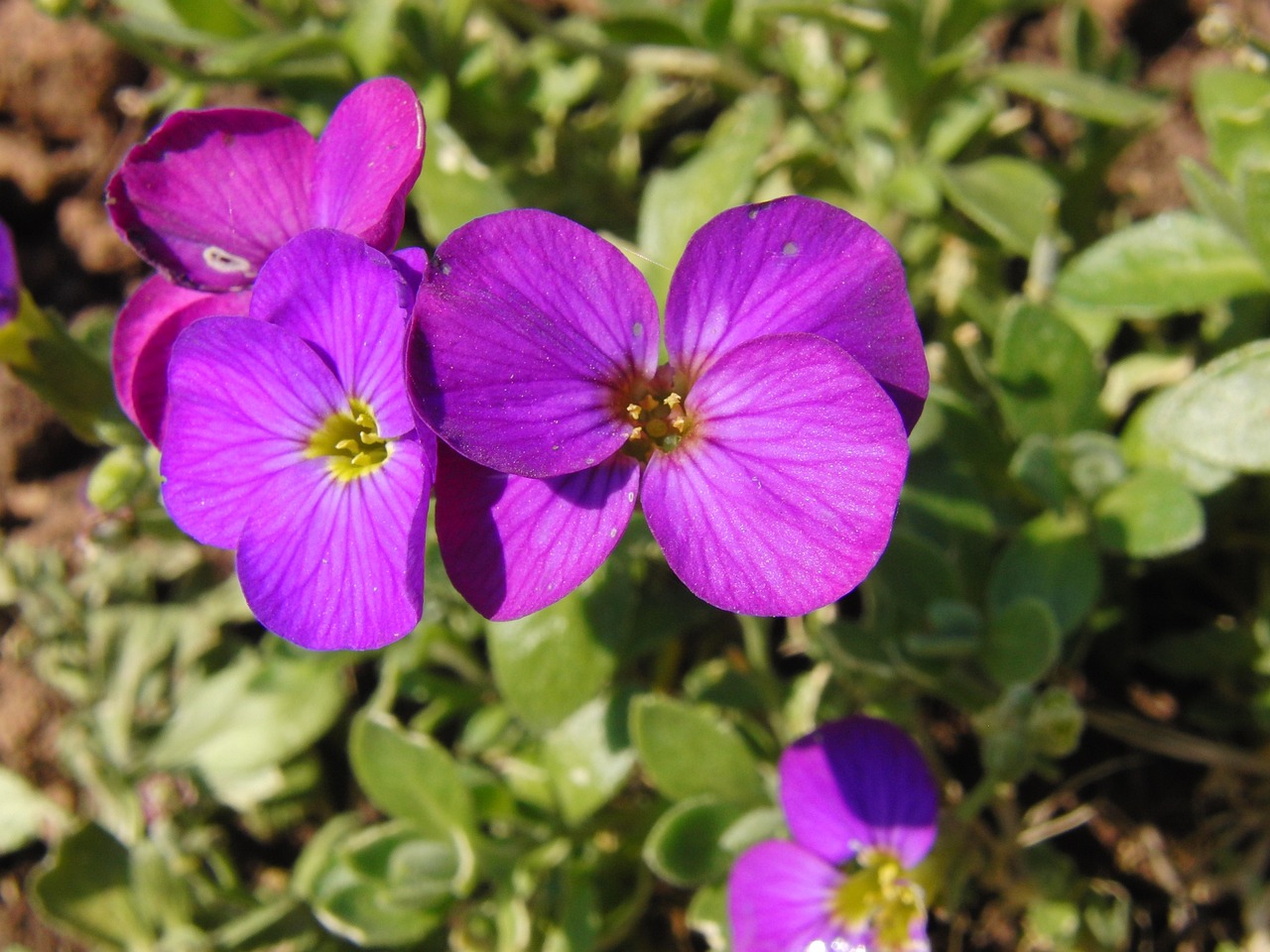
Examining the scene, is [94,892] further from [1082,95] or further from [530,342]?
[1082,95]

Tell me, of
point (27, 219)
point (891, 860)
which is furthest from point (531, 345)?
point (27, 219)

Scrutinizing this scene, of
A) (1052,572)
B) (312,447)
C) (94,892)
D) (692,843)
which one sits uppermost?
(312,447)

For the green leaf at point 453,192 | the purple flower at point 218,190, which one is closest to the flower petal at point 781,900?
the purple flower at point 218,190

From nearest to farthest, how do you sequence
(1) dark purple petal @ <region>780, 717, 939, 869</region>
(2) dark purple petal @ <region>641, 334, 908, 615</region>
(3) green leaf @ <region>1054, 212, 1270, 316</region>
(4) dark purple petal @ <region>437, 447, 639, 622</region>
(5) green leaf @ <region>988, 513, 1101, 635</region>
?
(2) dark purple petal @ <region>641, 334, 908, 615</region>
(4) dark purple petal @ <region>437, 447, 639, 622</region>
(1) dark purple petal @ <region>780, 717, 939, 869</region>
(5) green leaf @ <region>988, 513, 1101, 635</region>
(3) green leaf @ <region>1054, 212, 1270, 316</region>

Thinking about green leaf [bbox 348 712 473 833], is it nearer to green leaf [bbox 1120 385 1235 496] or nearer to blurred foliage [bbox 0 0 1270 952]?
blurred foliage [bbox 0 0 1270 952]

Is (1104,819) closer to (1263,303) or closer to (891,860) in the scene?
(891,860)

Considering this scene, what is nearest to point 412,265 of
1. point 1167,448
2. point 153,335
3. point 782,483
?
point 153,335

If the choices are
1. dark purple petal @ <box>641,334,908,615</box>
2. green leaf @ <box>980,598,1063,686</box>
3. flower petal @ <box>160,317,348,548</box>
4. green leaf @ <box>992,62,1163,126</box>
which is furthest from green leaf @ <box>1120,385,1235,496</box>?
flower petal @ <box>160,317,348,548</box>
